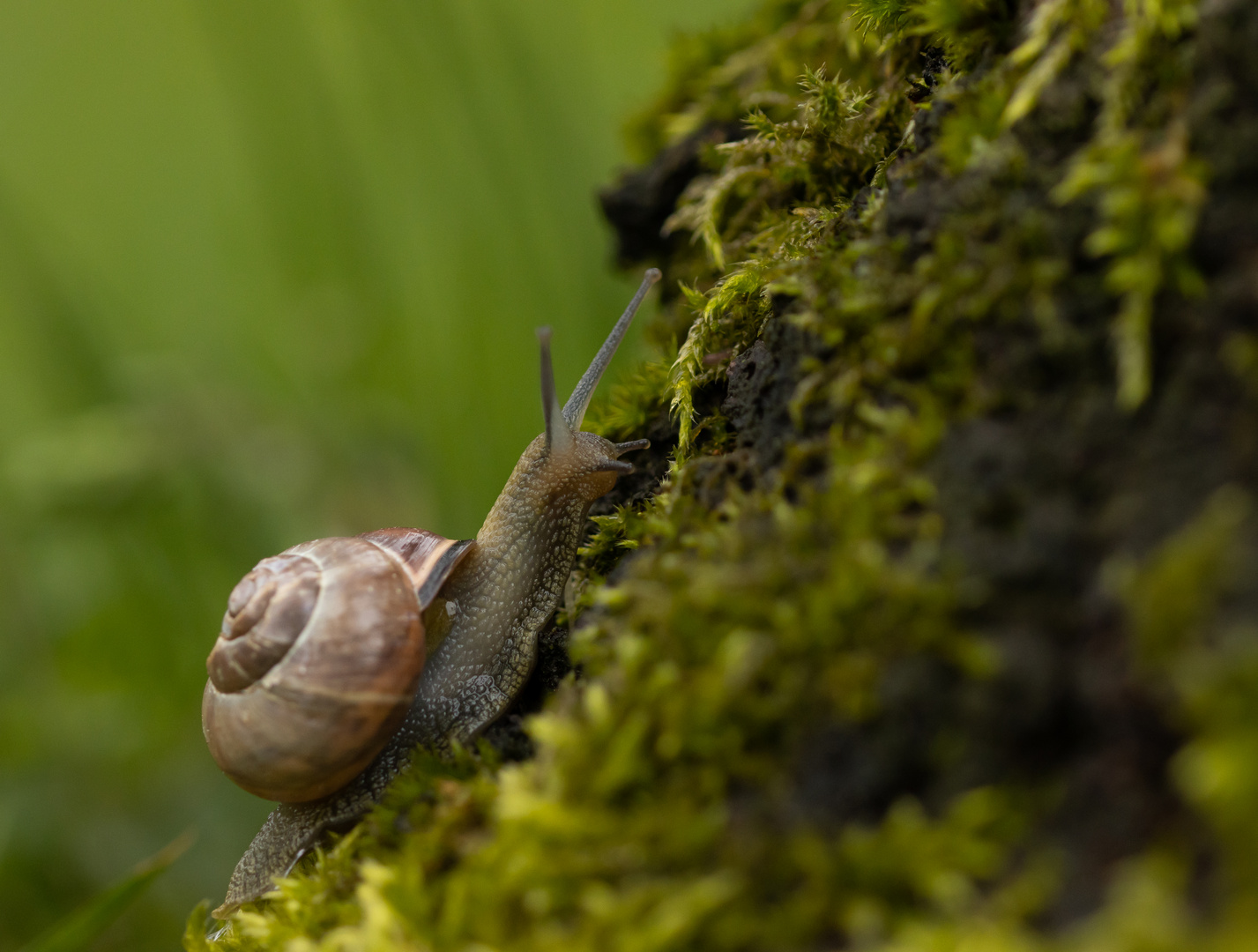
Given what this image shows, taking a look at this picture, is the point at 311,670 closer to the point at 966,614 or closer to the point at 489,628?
the point at 489,628

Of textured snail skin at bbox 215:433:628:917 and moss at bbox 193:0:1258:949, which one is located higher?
moss at bbox 193:0:1258:949

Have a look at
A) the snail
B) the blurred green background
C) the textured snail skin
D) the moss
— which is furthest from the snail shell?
the blurred green background

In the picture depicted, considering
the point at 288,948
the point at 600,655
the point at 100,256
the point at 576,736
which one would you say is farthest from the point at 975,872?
the point at 100,256

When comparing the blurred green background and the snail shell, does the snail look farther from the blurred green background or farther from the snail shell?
the blurred green background

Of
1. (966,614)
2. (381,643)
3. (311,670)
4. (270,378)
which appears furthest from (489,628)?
(270,378)

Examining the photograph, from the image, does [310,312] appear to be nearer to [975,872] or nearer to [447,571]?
[447,571]

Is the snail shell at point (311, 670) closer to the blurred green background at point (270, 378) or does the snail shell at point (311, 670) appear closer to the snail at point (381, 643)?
the snail at point (381, 643)
